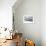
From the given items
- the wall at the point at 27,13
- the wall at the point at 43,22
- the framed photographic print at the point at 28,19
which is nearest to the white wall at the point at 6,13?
the wall at the point at 27,13

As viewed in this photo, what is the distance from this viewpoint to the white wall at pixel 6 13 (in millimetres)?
3934

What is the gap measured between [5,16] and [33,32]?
63.2 inches

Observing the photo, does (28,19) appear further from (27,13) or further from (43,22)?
(43,22)

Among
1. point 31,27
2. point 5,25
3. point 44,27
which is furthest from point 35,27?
point 5,25

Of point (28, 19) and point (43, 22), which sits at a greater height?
point (28, 19)

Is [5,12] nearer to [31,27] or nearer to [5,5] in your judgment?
[5,5]

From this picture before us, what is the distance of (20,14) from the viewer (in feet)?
16.4

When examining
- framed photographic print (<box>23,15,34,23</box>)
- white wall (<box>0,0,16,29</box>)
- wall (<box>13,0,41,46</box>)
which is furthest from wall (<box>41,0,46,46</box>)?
white wall (<box>0,0,16,29</box>)

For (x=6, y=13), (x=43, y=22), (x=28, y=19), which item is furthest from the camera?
(x=28, y=19)

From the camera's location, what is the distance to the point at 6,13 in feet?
13.1

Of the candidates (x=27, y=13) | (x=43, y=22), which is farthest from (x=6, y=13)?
(x=43, y=22)

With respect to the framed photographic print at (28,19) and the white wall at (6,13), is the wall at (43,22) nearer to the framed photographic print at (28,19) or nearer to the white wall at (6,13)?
the framed photographic print at (28,19)

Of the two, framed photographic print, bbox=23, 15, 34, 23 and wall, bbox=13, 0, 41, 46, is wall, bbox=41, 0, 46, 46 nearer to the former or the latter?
wall, bbox=13, 0, 41, 46

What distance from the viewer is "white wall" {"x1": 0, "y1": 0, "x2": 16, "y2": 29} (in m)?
3.93
